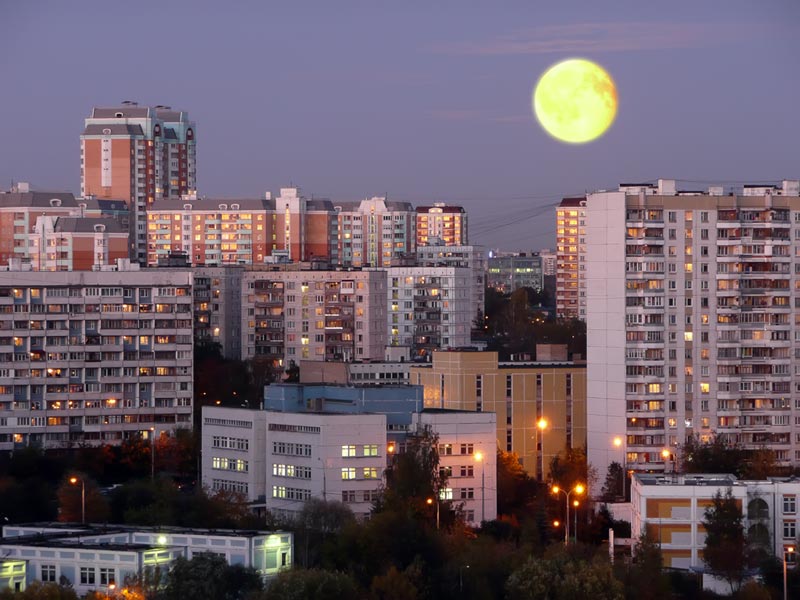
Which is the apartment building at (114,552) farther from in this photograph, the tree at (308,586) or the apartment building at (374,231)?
the apartment building at (374,231)

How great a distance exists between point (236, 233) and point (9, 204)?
890 cm

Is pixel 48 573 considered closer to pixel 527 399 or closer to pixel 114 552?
pixel 114 552

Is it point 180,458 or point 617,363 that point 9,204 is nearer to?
point 180,458

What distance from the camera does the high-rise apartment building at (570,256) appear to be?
6957cm

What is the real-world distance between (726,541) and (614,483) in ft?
22.0

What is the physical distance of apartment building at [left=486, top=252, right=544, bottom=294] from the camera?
99.0 meters

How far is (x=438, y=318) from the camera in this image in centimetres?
4856

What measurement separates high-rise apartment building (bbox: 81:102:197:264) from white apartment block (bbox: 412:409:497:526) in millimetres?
39661

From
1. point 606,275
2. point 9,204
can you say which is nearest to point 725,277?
point 606,275

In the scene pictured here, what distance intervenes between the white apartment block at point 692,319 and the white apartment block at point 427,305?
50.4ft

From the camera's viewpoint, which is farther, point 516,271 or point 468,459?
point 516,271

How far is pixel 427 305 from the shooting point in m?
48.7

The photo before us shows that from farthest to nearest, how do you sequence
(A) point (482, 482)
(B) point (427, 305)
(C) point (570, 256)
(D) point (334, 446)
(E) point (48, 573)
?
1. (C) point (570, 256)
2. (B) point (427, 305)
3. (A) point (482, 482)
4. (D) point (334, 446)
5. (E) point (48, 573)

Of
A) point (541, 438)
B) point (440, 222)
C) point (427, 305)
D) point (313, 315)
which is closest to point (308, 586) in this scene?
point (541, 438)
